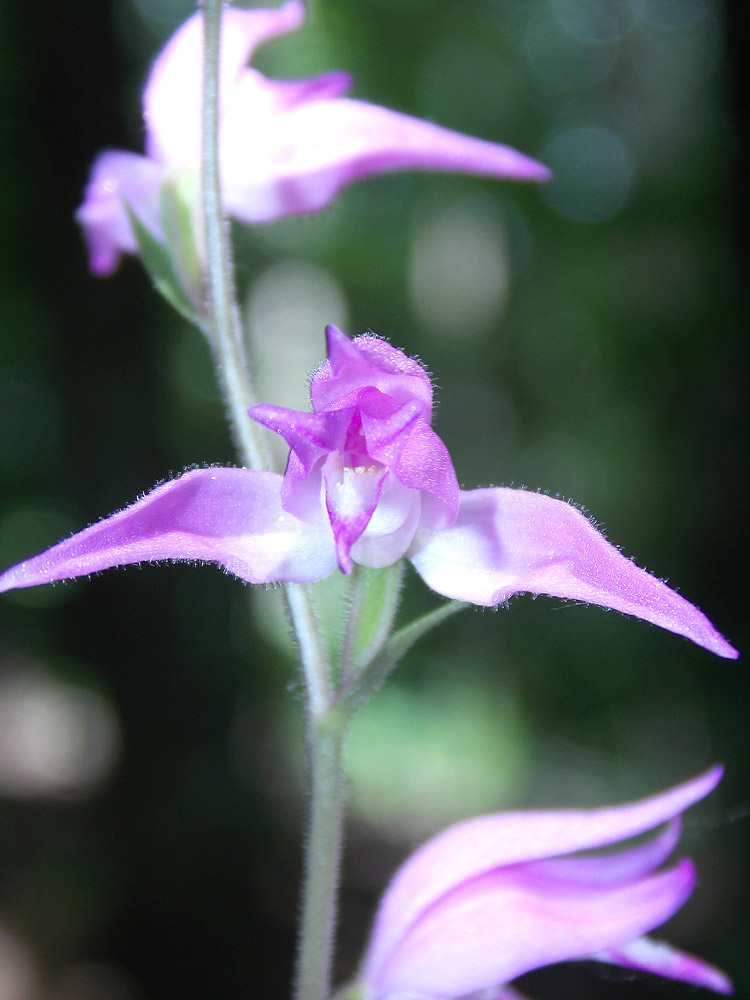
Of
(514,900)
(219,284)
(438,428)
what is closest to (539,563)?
(514,900)

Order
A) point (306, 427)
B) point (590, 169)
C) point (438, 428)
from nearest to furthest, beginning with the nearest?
point (306, 427)
point (438, 428)
point (590, 169)

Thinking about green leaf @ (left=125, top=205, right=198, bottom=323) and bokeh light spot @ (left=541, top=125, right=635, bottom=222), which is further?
bokeh light spot @ (left=541, top=125, right=635, bottom=222)

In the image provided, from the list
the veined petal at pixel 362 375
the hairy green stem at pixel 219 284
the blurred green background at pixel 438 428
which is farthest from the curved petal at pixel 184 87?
the blurred green background at pixel 438 428

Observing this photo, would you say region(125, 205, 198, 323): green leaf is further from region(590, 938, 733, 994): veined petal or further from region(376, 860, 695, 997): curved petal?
region(590, 938, 733, 994): veined petal

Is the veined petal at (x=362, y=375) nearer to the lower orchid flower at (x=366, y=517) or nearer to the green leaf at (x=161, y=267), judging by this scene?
the lower orchid flower at (x=366, y=517)

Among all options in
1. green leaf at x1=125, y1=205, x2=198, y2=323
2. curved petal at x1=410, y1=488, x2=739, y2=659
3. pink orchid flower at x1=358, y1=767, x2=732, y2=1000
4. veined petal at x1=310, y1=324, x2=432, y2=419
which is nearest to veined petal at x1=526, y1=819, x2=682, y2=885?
pink orchid flower at x1=358, y1=767, x2=732, y2=1000

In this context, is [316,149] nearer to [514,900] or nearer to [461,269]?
[514,900]

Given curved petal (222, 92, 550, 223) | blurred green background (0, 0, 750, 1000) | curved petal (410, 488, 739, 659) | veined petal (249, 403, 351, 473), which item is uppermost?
curved petal (222, 92, 550, 223)
